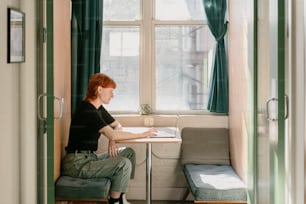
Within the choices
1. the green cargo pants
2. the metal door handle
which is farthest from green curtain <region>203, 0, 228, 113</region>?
the metal door handle

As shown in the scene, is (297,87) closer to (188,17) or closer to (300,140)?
→ (300,140)

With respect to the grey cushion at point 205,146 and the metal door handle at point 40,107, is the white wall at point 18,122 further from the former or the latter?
the grey cushion at point 205,146

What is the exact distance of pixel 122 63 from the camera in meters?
3.78

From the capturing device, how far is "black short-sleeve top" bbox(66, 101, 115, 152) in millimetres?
3607

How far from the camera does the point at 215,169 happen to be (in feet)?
12.6

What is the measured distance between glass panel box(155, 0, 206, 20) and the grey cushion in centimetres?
87

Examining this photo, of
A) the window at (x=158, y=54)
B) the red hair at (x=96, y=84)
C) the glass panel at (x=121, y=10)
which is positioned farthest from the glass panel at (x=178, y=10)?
the red hair at (x=96, y=84)

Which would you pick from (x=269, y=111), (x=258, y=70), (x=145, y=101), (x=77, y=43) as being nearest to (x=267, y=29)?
(x=258, y=70)

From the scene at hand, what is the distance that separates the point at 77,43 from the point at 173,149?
1.12 meters

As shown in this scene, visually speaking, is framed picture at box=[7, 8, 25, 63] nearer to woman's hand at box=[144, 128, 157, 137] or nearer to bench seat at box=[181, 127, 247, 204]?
woman's hand at box=[144, 128, 157, 137]

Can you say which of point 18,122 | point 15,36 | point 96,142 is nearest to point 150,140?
point 96,142

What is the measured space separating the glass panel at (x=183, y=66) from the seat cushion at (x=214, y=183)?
483mm

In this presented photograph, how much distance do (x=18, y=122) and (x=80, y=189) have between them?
0.67 m

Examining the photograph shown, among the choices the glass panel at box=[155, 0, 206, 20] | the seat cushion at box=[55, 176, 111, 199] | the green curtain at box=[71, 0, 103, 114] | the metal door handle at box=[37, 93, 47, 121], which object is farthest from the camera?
the glass panel at box=[155, 0, 206, 20]
